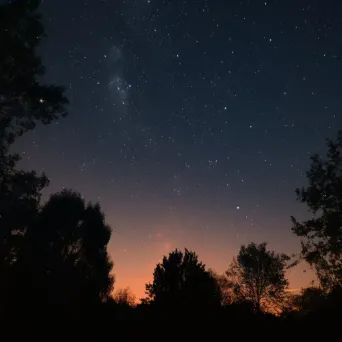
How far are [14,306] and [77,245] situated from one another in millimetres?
25471

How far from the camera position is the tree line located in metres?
13.7

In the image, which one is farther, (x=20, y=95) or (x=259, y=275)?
(x=259, y=275)

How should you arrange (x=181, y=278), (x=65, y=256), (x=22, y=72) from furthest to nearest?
1. (x=65, y=256)
2. (x=181, y=278)
3. (x=22, y=72)

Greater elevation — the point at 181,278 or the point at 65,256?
the point at 65,256

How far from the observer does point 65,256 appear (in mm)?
38125

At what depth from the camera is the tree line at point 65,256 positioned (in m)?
13.7

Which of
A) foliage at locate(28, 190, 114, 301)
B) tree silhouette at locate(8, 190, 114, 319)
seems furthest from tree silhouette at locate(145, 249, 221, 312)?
foliage at locate(28, 190, 114, 301)

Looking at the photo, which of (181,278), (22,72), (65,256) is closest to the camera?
(22,72)

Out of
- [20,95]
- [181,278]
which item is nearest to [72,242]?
[181,278]

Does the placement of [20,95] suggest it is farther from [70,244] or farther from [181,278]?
[70,244]

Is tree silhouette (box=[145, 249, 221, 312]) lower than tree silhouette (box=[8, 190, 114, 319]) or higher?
lower

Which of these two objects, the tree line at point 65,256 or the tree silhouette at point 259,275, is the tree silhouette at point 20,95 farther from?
the tree silhouette at point 259,275

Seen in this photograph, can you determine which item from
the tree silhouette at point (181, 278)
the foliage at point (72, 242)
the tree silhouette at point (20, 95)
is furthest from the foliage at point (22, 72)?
the foliage at point (72, 242)

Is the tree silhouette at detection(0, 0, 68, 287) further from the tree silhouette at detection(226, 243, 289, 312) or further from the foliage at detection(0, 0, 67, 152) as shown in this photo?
the tree silhouette at detection(226, 243, 289, 312)
